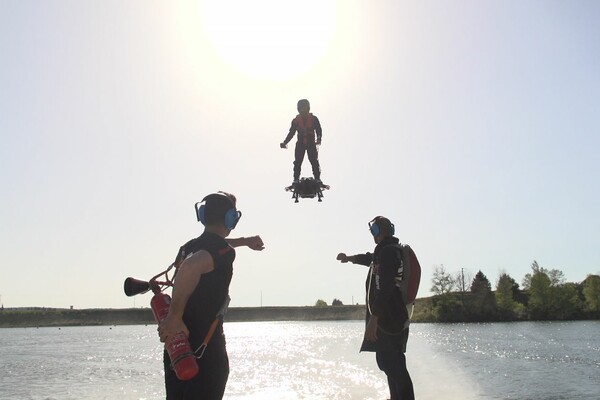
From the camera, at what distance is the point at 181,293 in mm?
4320

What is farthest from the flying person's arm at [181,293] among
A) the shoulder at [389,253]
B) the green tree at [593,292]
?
the green tree at [593,292]

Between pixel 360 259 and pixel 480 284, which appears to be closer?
pixel 360 259

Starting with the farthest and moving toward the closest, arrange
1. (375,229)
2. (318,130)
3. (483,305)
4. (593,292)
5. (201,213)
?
1. (483,305)
2. (593,292)
3. (318,130)
4. (375,229)
5. (201,213)

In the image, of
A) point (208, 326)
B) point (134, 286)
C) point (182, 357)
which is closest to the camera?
point (182, 357)

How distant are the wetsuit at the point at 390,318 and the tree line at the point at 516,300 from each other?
454ft

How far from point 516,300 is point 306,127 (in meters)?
157

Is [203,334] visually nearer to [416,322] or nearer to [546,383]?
[546,383]

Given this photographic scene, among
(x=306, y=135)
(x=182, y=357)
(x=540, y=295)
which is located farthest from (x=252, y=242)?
(x=540, y=295)

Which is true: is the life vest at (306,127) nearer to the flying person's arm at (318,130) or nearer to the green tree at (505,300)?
the flying person's arm at (318,130)

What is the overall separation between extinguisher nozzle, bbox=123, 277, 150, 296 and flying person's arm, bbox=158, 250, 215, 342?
63 centimetres

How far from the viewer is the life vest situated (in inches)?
432

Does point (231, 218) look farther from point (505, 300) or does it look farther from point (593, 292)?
point (593, 292)

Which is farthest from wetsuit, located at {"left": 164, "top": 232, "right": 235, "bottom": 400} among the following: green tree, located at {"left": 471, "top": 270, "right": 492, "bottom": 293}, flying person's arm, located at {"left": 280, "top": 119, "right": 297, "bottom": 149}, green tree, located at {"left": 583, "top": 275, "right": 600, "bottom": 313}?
green tree, located at {"left": 471, "top": 270, "right": 492, "bottom": 293}

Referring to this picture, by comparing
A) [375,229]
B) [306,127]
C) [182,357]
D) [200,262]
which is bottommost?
[182,357]
